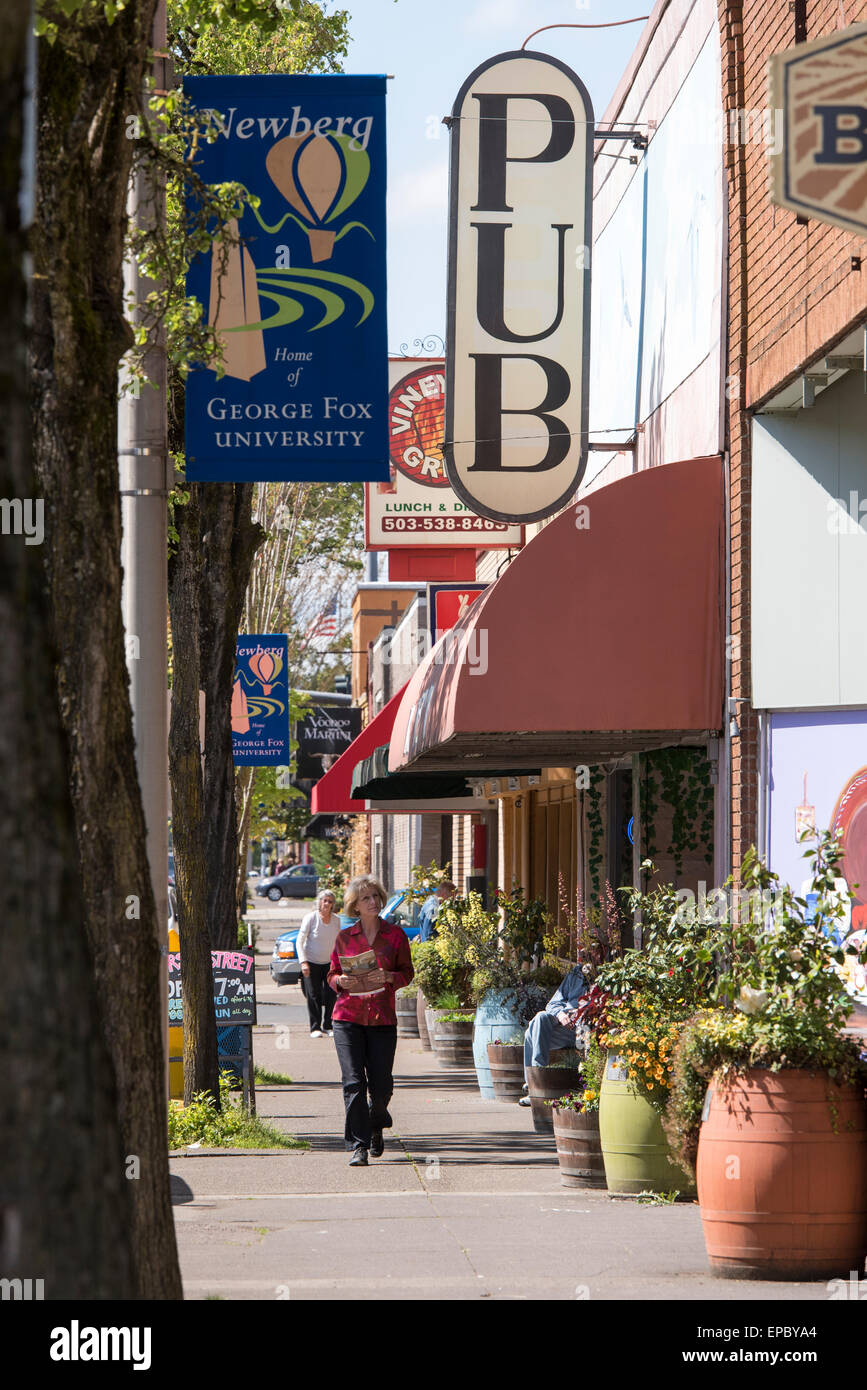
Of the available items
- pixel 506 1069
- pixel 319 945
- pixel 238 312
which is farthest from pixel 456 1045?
pixel 238 312

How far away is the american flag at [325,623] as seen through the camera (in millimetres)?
42406

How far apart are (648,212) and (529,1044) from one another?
6.29 meters

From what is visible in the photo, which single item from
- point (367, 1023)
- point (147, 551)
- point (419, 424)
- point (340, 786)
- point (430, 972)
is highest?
point (419, 424)

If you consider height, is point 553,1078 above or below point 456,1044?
above

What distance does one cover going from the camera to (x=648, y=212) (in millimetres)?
12750

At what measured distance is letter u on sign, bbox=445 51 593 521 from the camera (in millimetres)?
11961

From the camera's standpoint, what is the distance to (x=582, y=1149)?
9.66 m

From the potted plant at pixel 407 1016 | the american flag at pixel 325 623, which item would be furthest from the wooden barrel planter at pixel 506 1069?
the american flag at pixel 325 623

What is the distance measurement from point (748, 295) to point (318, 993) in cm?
1229

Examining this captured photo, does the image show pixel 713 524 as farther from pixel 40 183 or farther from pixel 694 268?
pixel 40 183

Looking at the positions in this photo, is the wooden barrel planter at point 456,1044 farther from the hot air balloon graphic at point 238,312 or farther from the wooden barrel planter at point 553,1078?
the hot air balloon graphic at point 238,312

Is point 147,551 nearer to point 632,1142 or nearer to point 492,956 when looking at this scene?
point 632,1142
